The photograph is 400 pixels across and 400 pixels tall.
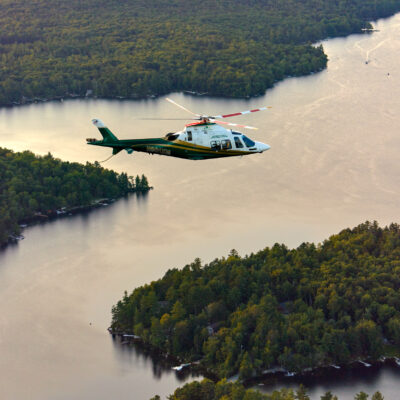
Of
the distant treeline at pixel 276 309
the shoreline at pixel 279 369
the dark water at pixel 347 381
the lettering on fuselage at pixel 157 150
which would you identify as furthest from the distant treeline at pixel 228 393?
the lettering on fuselage at pixel 157 150

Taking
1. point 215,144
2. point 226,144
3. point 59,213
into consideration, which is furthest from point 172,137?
point 59,213

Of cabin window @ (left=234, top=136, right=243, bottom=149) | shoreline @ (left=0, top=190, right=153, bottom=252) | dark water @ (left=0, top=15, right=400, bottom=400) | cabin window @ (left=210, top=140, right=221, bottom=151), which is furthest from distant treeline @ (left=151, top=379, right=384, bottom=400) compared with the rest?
shoreline @ (left=0, top=190, right=153, bottom=252)

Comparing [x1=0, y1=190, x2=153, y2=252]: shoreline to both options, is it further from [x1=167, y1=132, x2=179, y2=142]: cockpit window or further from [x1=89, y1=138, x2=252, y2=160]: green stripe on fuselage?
[x1=167, y1=132, x2=179, y2=142]: cockpit window

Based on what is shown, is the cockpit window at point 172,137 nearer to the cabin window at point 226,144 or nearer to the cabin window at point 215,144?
the cabin window at point 215,144

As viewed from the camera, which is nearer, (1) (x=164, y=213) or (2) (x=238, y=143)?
(2) (x=238, y=143)

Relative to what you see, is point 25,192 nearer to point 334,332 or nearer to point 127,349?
point 127,349

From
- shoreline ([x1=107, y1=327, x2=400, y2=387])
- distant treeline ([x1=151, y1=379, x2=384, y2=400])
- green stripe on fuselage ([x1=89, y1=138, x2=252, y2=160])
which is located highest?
green stripe on fuselage ([x1=89, y1=138, x2=252, y2=160])

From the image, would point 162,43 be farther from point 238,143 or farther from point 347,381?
point 238,143
